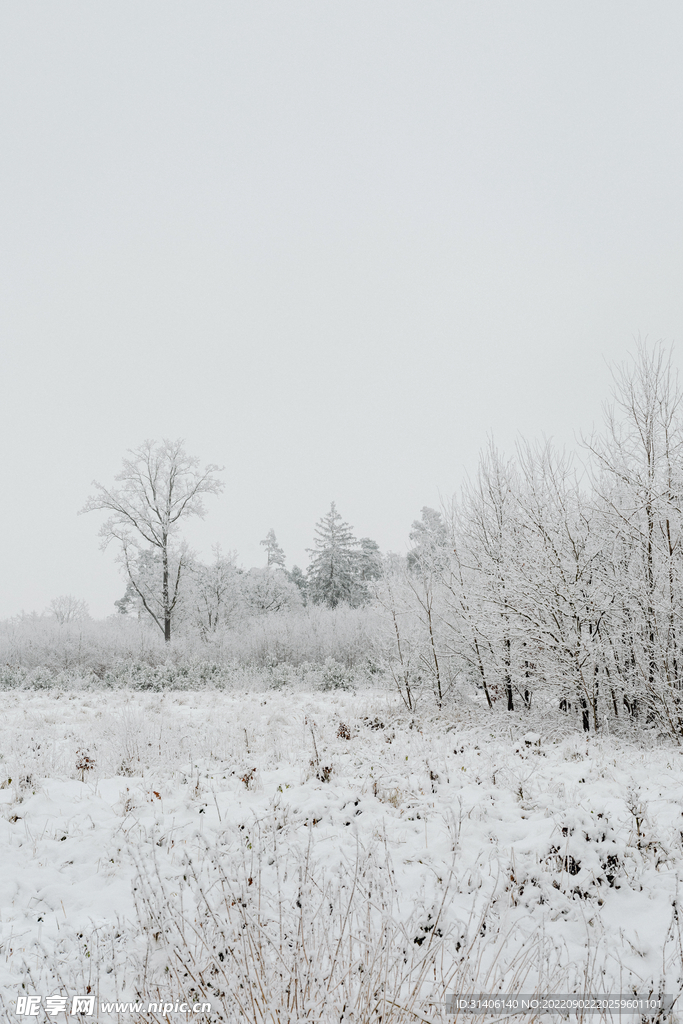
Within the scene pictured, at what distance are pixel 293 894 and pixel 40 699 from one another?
446 inches

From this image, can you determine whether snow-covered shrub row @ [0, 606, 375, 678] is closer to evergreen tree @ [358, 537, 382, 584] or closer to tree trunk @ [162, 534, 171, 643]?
tree trunk @ [162, 534, 171, 643]

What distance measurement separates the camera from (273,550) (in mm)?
50125

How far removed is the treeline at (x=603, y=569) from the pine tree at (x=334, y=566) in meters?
30.2

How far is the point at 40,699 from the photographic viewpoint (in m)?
12.5

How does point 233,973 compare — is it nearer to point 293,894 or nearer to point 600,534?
point 293,894

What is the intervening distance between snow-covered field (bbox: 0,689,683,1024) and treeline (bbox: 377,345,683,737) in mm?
1423

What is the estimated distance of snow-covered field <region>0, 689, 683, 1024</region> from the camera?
7.94ft

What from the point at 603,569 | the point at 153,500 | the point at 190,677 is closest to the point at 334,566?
the point at 153,500

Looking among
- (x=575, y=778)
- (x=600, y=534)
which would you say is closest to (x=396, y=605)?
(x=600, y=534)

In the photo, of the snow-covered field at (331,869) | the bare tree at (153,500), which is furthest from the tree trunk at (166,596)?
the snow-covered field at (331,869)

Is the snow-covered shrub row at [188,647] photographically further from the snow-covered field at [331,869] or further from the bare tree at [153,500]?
the snow-covered field at [331,869]

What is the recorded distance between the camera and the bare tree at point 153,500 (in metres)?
23.3

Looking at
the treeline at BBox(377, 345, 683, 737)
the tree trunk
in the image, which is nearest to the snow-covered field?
the treeline at BBox(377, 345, 683, 737)

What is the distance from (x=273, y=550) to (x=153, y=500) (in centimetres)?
2649
